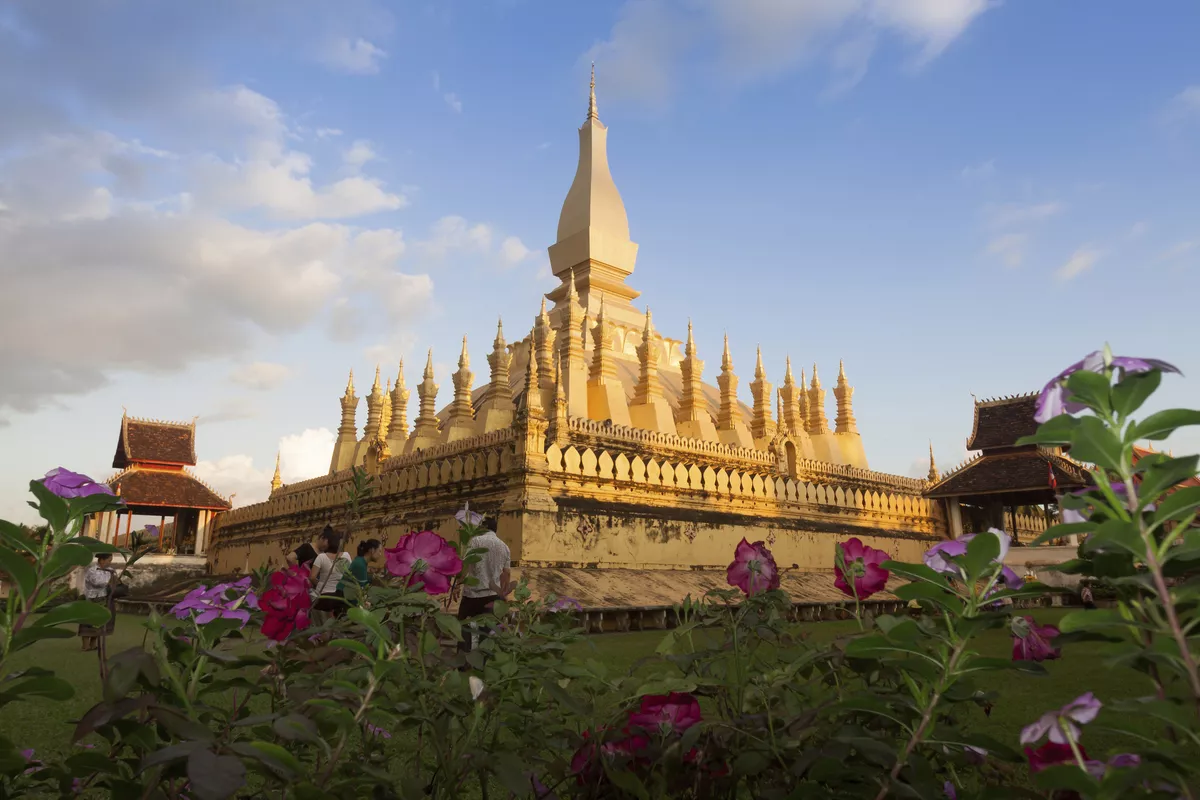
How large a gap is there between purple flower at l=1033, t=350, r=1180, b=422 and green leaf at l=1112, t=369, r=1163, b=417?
0.03 meters

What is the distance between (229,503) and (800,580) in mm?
22959

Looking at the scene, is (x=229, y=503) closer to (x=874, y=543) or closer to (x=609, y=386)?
(x=609, y=386)

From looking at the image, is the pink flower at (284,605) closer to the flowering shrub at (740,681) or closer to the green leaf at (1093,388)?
the flowering shrub at (740,681)

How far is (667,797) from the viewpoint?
7.14ft

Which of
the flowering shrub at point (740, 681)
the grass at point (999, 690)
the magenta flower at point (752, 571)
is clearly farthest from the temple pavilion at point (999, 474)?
the flowering shrub at point (740, 681)

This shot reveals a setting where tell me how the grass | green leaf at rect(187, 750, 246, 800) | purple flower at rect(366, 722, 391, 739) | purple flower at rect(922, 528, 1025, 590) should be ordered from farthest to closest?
1. the grass
2. purple flower at rect(366, 722, 391, 739)
3. purple flower at rect(922, 528, 1025, 590)
4. green leaf at rect(187, 750, 246, 800)

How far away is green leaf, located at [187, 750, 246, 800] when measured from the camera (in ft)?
3.73

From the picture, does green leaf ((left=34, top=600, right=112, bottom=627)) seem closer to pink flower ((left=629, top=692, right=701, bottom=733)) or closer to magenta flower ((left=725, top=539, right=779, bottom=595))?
pink flower ((left=629, top=692, right=701, bottom=733))

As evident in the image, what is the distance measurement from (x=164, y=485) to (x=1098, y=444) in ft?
105

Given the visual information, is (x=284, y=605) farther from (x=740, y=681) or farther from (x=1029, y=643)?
(x=1029, y=643)

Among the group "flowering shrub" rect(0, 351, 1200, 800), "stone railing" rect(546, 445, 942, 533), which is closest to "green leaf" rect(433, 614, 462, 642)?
"flowering shrub" rect(0, 351, 1200, 800)

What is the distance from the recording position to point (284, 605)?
93.2 inches

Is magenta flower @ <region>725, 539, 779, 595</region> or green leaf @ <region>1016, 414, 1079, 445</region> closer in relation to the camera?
green leaf @ <region>1016, 414, 1079, 445</region>

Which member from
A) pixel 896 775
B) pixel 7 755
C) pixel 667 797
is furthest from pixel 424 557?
pixel 896 775
